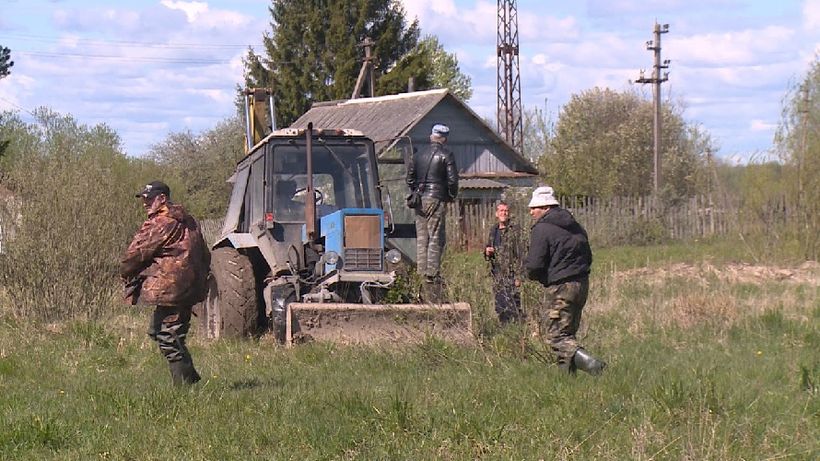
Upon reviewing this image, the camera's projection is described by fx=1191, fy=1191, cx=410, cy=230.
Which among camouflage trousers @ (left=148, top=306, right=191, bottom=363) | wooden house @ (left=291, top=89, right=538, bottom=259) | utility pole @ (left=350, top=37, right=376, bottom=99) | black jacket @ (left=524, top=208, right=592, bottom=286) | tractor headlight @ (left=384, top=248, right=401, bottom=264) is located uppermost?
utility pole @ (left=350, top=37, right=376, bottom=99)

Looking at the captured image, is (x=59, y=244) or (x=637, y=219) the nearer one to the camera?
(x=59, y=244)

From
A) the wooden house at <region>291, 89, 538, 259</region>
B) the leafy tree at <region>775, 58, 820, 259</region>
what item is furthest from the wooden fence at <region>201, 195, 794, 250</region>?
the leafy tree at <region>775, 58, 820, 259</region>

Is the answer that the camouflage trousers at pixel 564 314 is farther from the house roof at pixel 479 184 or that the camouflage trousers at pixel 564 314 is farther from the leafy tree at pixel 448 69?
the leafy tree at pixel 448 69

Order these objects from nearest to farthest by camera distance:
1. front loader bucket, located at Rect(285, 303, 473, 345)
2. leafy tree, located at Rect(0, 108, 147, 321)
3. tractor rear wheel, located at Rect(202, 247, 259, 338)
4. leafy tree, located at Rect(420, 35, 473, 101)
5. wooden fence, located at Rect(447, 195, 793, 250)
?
front loader bucket, located at Rect(285, 303, 473, 345) → tractor rear wheel, located at Rect(202, 247, 259, 338) → leafy tree, located at Rect(0, 108, 147, 321) → wooden fence, located at Rect(447, 195, 793, 250) → leafy tree, located at Rect(420, 35, 473, 101)

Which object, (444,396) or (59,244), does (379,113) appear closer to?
(59,244)

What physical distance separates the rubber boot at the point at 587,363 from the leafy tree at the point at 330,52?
3585cm

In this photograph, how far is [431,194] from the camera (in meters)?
12.2

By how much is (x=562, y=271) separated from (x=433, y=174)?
127 inches

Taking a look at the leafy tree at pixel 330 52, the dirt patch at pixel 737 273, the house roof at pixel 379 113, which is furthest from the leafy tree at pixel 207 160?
the dirt patch at pixel 737 273

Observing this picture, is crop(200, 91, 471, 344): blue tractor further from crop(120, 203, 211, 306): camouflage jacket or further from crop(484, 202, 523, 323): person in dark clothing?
crop(120, 203, 211, 306): camouflage jacket

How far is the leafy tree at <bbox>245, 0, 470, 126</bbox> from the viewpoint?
44.9 meters

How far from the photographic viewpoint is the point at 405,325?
11.3m

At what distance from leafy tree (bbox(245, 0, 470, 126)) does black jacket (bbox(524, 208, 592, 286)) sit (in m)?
35.5

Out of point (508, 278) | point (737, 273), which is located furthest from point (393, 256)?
point (737, 273)
